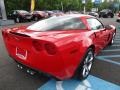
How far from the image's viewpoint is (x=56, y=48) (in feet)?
12.5

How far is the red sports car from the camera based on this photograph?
12.8ft

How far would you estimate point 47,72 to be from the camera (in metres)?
4.07

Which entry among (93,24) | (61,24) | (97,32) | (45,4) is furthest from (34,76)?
(45,4)

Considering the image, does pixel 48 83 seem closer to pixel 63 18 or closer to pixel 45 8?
pixel 63 18

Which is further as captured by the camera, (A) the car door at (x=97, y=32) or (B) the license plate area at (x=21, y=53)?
(A) the car door at (x=97, y=32)

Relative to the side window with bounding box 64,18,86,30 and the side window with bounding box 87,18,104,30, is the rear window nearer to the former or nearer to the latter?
the side window with bounding box 64,18,86,30

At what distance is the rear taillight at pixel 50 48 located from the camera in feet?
12.5

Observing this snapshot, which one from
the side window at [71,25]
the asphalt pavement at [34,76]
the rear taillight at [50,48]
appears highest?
the side window at [71,25]

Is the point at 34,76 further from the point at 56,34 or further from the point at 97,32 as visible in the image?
the point at 97,32

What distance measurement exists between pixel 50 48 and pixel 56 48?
12 cm

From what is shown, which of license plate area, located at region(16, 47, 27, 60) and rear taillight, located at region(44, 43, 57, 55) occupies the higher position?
rear taillight, located at region(44, 43, 57, 55)

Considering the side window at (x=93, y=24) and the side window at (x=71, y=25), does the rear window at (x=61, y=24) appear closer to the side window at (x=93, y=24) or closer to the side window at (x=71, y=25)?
the side window at (x=71, y=25)

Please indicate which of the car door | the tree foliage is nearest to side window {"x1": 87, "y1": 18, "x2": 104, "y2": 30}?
the car door

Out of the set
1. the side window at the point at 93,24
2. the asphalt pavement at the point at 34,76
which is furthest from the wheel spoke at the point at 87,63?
the side window at the point at 93,24
